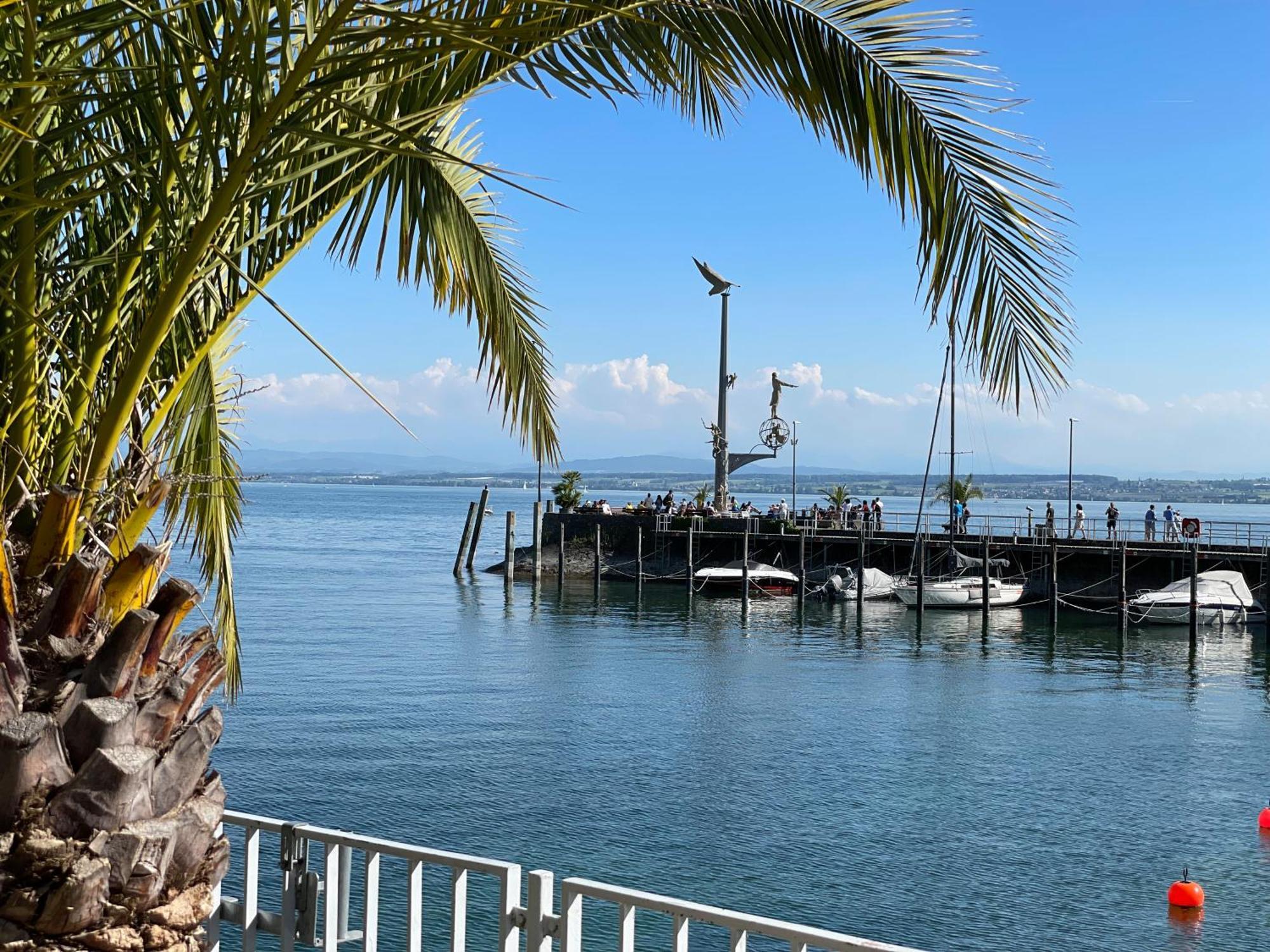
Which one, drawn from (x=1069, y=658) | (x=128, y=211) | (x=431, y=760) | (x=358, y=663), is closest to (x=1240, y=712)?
(x=1069, y=658)

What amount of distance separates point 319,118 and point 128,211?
1.11 metres

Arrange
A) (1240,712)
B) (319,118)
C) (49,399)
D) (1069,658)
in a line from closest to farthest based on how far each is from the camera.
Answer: (319,118)
(49,399)
(1240,712)
(1069,658)

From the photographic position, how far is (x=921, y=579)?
45.8 m

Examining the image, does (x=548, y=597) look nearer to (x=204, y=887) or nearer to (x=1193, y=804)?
(x=1193, y=804)

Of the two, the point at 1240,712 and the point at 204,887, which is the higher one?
the point at 204,887

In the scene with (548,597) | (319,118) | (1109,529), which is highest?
(319,118)

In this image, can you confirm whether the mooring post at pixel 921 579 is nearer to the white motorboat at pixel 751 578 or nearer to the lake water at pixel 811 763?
the lake water at pixel 811 763

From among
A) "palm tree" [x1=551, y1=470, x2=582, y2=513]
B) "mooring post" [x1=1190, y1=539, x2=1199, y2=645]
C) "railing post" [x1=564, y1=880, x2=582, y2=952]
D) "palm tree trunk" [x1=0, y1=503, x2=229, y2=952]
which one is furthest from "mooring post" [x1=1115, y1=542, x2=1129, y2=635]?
"palm tree trunk" [x1=0, y1=503, x2=229, y2=952]

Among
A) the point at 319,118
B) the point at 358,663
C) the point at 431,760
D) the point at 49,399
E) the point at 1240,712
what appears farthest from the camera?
the point at 358,663

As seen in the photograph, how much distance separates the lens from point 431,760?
21.1 meters

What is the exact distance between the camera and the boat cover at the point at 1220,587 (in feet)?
138

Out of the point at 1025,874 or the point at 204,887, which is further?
the point at 1025,874

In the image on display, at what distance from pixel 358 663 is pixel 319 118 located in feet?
101

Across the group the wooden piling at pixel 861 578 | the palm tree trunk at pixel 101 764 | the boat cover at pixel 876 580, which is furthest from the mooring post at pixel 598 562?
the palm tree trunk at pixel 101 764
